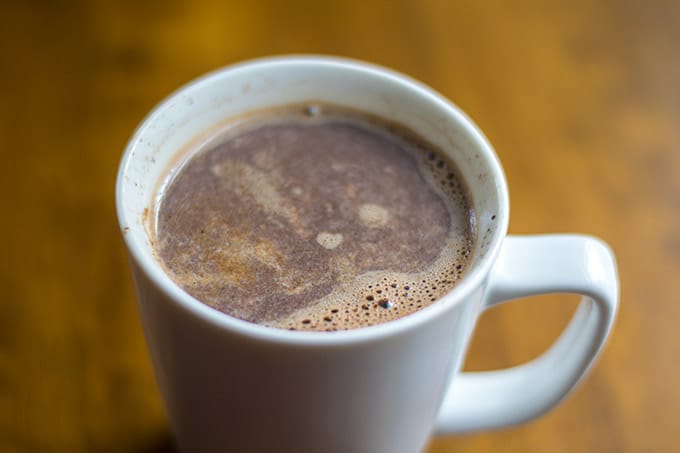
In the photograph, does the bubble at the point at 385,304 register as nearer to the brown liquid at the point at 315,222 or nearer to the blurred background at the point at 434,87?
the brown liquid at the point at 315,222

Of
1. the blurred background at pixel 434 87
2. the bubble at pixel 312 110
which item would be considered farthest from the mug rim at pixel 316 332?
the blurred background at pixel 434 87

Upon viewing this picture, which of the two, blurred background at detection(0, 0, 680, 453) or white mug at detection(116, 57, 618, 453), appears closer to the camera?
white mug at detection(116, 57, 618, 453)

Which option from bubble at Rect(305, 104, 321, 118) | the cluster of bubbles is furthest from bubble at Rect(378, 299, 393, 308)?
bubble at Rect(305, 104, 321, 118)

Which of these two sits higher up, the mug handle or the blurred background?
the blurred background

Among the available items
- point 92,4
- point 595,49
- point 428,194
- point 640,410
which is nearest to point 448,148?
point 428,194

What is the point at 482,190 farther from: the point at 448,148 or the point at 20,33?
the point at 20,33

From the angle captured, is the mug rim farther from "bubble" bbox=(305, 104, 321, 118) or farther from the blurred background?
the blurred background

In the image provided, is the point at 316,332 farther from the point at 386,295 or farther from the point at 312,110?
the point at 312,110
